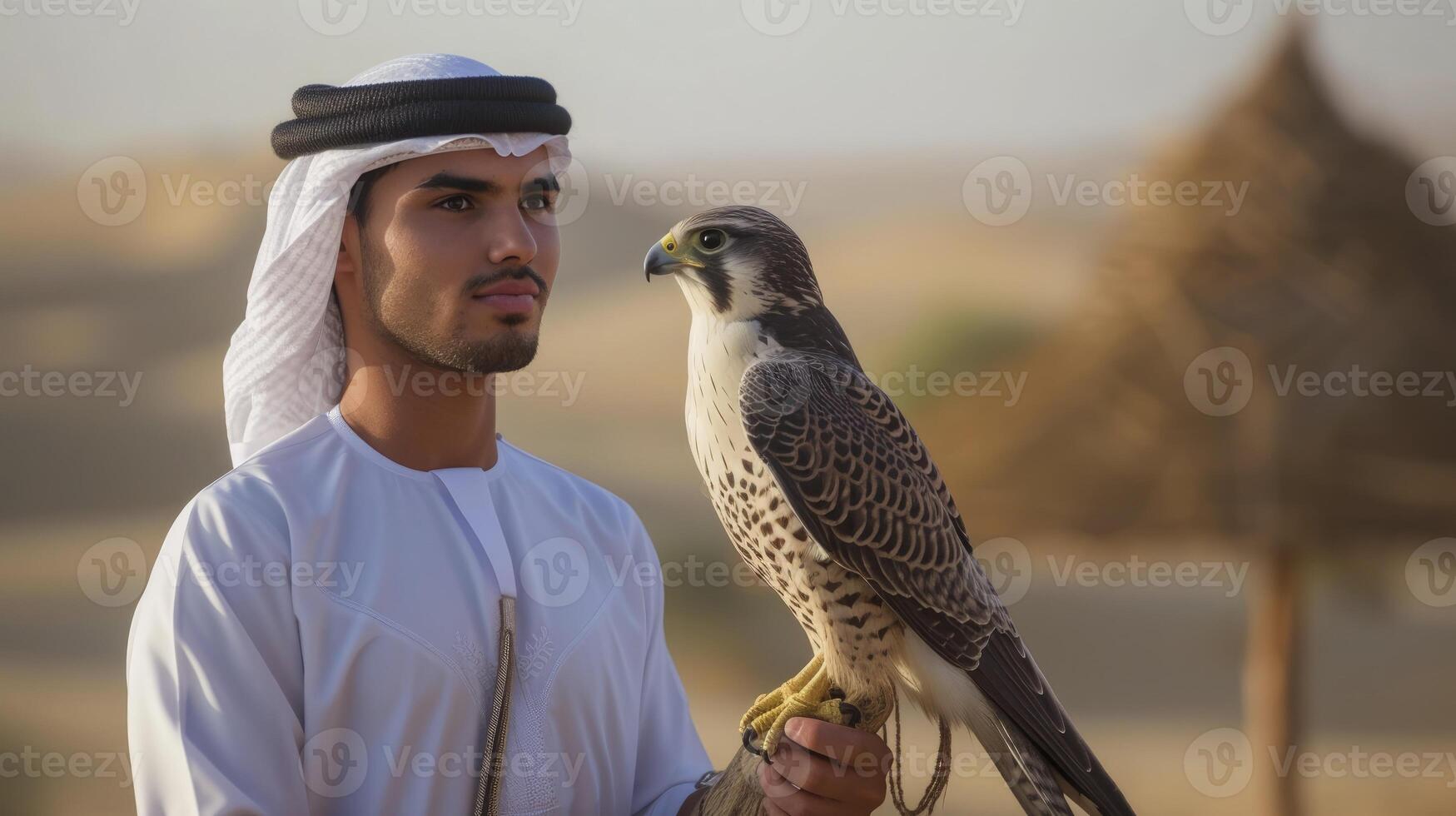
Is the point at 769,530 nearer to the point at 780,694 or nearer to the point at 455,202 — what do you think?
the point at 780,694

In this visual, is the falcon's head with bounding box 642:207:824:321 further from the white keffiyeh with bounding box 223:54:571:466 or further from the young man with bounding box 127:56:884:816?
the white keffiyeh with bounding box 223:54:571:466

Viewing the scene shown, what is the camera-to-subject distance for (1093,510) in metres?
4.55

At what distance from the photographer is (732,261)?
5.81 feet

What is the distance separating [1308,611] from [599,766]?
3.97m

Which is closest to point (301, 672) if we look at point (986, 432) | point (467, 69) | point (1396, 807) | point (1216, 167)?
point (467, 69)

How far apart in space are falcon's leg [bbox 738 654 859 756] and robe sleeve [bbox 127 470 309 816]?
0.70 meters

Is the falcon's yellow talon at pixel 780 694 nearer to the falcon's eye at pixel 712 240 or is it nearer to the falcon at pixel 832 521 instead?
the falcon at pixel 832 521

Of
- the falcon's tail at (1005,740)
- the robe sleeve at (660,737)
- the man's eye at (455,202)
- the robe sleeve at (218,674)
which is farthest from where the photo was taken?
the robe sleeve at (660,737)

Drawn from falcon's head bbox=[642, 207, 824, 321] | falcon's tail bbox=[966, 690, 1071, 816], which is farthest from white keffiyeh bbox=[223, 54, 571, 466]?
falcon's tail bbox=[966, 690, 1071, 816]

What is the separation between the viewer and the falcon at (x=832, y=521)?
66.1 inches

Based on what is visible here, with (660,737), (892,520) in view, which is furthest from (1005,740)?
(660,737)

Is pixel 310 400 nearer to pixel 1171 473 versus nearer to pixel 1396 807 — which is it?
pixel 1171 473

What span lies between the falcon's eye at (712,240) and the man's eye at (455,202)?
1.37 feet

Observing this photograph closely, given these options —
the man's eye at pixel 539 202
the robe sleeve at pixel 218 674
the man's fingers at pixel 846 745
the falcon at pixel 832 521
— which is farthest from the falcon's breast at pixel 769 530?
the robe sleeve at pixel 218 674
